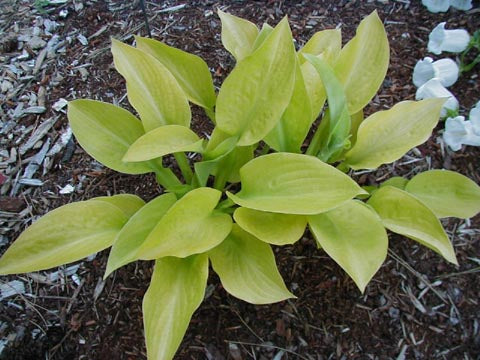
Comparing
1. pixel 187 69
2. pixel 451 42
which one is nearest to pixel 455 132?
pixel 451 42

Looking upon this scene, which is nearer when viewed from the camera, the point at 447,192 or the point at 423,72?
the point at 447,192

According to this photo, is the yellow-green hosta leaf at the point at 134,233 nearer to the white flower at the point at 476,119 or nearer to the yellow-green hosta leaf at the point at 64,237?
the yellow-green hosta leaf at the point at 64,237

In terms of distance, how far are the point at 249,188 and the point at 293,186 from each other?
13 cm

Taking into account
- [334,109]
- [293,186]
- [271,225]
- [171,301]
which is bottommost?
[171,301]

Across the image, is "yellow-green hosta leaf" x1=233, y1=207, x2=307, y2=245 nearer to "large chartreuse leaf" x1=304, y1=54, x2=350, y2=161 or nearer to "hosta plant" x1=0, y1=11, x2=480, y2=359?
"hosta plant" x1=0, y1=11, x2=480, y2=359

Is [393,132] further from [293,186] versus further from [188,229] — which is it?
[188,229]

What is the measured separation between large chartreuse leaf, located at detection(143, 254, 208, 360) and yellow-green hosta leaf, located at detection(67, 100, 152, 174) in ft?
1.01

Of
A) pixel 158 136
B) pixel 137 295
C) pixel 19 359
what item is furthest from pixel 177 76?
pixel 19 359

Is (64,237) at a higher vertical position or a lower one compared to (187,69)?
lower

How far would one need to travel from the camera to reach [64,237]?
112cm

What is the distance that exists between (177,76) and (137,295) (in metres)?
0.68

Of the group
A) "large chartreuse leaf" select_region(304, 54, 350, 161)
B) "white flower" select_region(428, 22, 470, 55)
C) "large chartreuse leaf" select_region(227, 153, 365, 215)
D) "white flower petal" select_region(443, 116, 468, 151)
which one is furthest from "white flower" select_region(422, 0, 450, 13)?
"large chartreuse leaf" select_region(227, 153, 365, 215)

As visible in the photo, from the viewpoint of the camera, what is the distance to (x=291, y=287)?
1379 millimetres

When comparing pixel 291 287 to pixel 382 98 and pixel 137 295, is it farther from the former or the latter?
pixel 382 98
